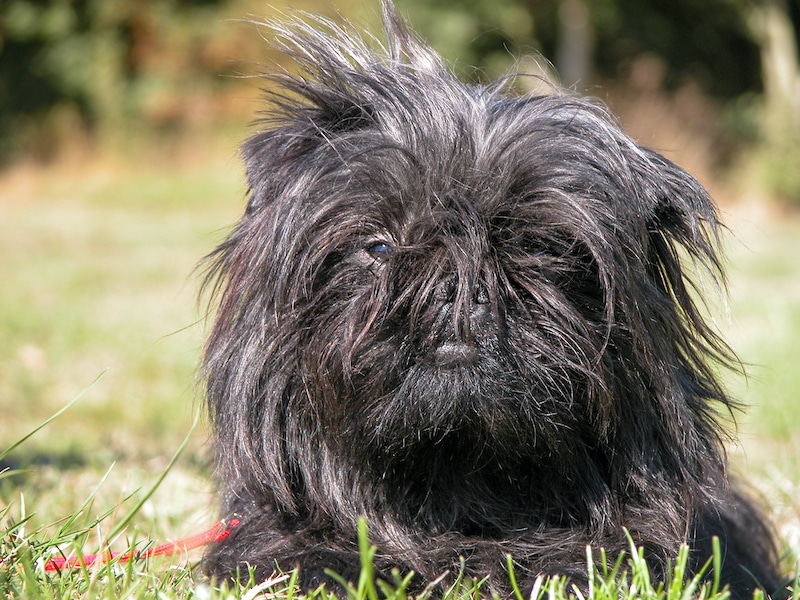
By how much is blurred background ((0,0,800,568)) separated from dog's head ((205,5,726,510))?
3.20 metres

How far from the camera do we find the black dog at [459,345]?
6.87ft

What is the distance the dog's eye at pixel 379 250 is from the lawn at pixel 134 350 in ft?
2.26

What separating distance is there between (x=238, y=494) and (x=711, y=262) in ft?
4.92

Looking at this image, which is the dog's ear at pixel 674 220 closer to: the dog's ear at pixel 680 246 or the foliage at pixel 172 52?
the dog's ear at pixel 680 246

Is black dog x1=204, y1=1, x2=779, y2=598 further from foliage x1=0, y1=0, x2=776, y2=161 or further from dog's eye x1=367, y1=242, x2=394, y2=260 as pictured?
foliage x1=0, y1=0, x2=776, y2=161

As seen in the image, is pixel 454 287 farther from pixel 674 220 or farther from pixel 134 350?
pixel 134 350

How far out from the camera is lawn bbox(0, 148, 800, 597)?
3625 millimetres

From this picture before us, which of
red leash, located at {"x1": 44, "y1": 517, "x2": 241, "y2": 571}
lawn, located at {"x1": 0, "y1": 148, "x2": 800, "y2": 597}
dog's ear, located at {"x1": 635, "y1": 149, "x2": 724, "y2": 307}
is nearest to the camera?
red leash, located at {"x1": 44, "y1": 517, "x2": 241, "y2": 571}

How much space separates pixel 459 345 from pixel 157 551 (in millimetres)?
1156

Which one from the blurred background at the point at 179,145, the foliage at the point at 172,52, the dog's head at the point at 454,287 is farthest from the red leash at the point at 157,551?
the foliage at the point at 172,52

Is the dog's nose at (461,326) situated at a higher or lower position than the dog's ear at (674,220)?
lower

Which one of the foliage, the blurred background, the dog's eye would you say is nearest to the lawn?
the blurred background

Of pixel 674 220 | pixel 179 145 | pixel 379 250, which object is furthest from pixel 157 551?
pixel 179 145

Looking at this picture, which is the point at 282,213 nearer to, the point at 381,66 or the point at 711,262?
the point at 381,66
